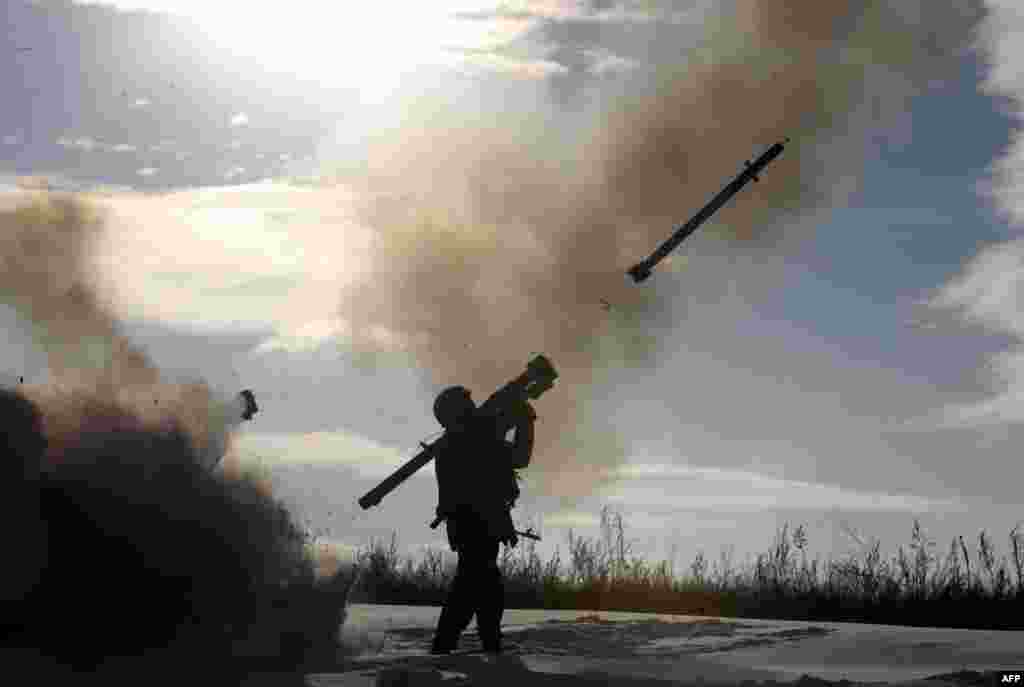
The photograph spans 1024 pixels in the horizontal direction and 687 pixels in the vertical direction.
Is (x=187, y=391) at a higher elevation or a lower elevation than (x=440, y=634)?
higher

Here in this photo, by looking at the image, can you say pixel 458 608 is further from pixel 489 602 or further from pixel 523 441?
pixel 523 441

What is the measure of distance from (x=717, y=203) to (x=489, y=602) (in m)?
7.41

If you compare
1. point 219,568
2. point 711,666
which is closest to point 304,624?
point 219,568

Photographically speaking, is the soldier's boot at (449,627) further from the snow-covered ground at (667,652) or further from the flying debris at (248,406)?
the flying debris at (248,406)

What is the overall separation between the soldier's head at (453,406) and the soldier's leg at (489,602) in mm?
1516

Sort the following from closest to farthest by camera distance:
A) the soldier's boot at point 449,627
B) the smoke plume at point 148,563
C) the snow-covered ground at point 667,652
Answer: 1. the snow-covered ground at point 667,652
2. the smoke plume at point 148,563
3. the soldier's boot at point 449,627

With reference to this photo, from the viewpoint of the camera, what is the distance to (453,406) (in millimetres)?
18594

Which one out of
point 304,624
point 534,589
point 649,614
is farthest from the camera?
point 534,589

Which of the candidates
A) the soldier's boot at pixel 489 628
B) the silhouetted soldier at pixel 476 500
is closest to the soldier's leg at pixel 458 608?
the silhouetted soldier at pixel 476 500

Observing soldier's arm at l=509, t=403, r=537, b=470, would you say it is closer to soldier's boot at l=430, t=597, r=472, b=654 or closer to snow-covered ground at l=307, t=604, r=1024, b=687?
soldier's boot at l=430, t=597, r=472, b=654

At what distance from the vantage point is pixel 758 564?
79.8ft

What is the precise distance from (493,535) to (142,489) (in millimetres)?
4468

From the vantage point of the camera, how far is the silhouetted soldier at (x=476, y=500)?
18.0 metres

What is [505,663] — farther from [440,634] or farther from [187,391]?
[187,391]
